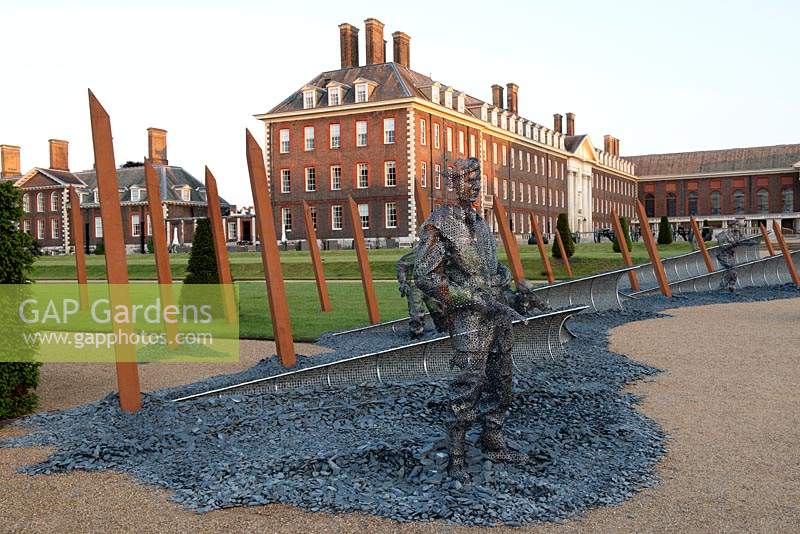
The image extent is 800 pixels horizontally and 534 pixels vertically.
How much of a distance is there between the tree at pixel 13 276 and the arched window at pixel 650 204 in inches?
3267

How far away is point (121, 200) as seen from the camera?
56.6m

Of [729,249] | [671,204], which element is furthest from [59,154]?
[671,204]

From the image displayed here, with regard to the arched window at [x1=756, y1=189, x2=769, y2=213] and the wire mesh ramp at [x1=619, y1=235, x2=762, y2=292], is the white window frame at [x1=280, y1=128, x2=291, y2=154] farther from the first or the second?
the arched window at [x1=756, y1=189, x2=769, y2=213]

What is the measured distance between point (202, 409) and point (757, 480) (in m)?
4.36

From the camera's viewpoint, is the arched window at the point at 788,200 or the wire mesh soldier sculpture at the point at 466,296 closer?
the wire mesh soldier sculpture at the point at 466,296

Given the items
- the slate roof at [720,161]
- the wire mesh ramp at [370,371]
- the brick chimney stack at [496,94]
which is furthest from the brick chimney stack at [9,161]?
the slate roof at [720,161]

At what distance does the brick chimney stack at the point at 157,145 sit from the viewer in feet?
181

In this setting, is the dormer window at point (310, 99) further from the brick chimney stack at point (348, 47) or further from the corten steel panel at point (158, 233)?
the corten steel panel at point (158, 233)

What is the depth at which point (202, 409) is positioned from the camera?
636 cm

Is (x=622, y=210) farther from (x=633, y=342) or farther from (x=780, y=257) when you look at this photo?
(x=633, y=342)

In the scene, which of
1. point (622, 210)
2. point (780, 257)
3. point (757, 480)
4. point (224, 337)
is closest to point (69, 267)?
point (224, 337)

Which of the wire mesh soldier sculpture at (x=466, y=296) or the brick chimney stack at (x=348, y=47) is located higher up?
the brick chimney stack at (x=348, y=47)

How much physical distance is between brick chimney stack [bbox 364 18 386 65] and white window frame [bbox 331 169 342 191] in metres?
7.16

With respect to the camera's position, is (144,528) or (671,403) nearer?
(144,528)
